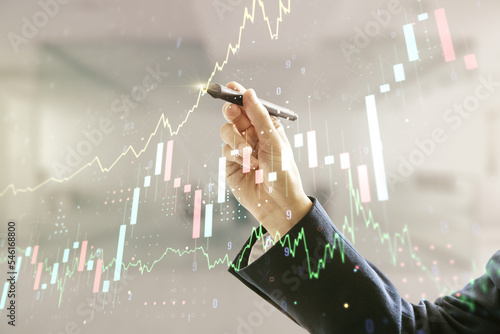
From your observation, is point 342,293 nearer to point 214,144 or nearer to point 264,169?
point 264,169

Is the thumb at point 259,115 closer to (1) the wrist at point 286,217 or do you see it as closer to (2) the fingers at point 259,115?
(2) the fingers at point 259,115

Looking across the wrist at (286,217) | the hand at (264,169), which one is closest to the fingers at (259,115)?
the hand at (264,169)

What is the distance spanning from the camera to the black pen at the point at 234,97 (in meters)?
0.59

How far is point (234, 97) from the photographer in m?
0.62

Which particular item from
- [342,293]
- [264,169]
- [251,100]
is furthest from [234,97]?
[342,293]

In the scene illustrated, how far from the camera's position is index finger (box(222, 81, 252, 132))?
2.14 ft

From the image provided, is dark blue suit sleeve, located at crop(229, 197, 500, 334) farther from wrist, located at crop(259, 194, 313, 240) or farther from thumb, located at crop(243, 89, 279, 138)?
thumb, located at crop(243, 89, 279, 138)

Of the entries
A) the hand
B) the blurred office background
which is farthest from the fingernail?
the blurred office background

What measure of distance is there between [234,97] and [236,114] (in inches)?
2.0

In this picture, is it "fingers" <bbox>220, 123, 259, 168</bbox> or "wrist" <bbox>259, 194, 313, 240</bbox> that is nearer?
"wrist" <bbox>259, 194, 313, 240</bbox>

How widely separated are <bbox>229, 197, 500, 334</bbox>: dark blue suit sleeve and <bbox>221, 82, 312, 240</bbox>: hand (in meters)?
0.06

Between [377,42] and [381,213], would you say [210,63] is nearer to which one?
[377,42]

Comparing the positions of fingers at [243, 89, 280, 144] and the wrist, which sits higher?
fingers at [243, 89, 280, 144]

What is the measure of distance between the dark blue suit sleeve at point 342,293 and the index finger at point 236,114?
244 mm
